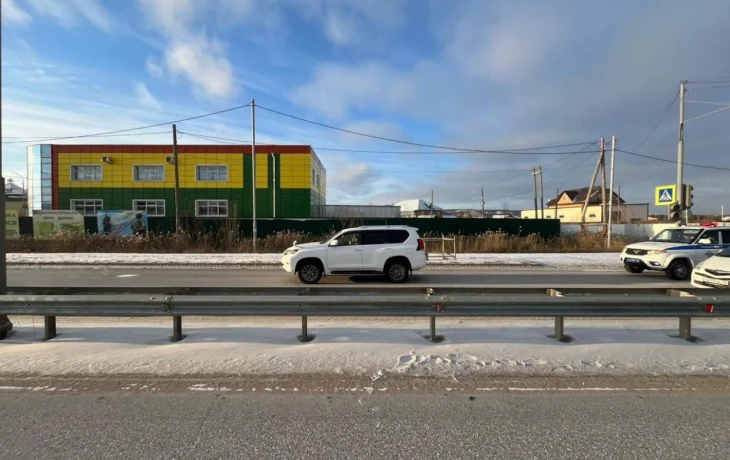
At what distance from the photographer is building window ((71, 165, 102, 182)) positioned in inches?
1561

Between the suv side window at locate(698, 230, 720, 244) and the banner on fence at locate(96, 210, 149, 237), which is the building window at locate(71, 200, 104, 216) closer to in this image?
the banner on fence at locate(96, 210, 149, 237)

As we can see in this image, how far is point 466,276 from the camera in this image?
45.2 feet

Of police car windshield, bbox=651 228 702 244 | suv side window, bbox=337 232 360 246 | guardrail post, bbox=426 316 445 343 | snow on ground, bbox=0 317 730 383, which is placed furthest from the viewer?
police car windshield, bbox=651 228 702 244

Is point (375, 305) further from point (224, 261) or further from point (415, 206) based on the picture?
point (415, 206)

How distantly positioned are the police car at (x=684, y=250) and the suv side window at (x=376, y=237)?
8.26 metres

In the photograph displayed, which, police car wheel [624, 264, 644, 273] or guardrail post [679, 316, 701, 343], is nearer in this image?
guardrail post [679, 316, 701, 343]

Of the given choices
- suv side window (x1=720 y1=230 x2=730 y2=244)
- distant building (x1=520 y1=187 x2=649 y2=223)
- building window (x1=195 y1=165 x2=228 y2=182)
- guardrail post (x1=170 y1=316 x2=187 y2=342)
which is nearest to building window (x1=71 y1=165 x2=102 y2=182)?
building window (x1=195 y1=165 x2=228 y2=182)

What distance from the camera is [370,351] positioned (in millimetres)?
4945

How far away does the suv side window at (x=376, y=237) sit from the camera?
1186cm

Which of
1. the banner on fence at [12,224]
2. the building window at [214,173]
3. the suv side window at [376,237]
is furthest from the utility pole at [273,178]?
the suv side window at [376,237]

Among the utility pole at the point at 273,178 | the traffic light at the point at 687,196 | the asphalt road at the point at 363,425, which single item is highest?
the utility pole at the point at 273,178

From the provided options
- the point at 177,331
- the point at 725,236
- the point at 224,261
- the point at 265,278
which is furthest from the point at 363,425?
the point at 224,261

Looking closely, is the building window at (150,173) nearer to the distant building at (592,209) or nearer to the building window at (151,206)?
the building window at (151,206)

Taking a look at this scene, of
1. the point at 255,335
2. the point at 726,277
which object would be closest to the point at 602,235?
the point at 726,277
